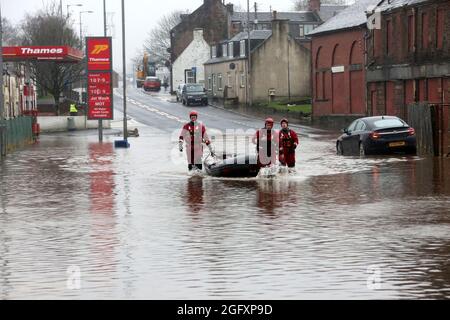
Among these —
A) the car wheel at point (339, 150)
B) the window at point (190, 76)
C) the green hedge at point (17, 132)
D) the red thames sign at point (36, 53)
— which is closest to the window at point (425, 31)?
the car wheel at point (339, 150)

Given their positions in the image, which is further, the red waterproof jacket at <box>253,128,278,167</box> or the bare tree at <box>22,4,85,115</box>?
the bare tree at <box>22,4,85,115</box>

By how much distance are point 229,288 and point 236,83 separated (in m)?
85.3

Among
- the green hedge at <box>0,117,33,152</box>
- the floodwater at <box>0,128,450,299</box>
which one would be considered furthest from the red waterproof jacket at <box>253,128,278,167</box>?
the green hedge at <box>0,117,33,152</box>

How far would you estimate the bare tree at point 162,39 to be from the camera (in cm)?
17025

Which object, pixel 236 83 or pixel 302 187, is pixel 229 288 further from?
pixel 236 83

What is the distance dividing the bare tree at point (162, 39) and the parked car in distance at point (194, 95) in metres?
78.4

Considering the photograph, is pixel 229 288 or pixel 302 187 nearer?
pixel 229 288

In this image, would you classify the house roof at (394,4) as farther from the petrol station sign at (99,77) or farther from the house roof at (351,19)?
the petrol station sign at (99,77)

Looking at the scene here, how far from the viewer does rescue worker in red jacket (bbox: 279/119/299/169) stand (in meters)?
27.6

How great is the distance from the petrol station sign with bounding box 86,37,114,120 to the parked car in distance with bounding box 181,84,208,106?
127ft

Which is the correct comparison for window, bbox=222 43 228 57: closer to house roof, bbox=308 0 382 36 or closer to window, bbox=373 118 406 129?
house roof, bbox=308 0 382 36

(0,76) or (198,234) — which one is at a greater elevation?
(0,76)

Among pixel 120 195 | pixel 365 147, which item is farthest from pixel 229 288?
pixel 365 147

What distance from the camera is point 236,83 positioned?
95688 mm
